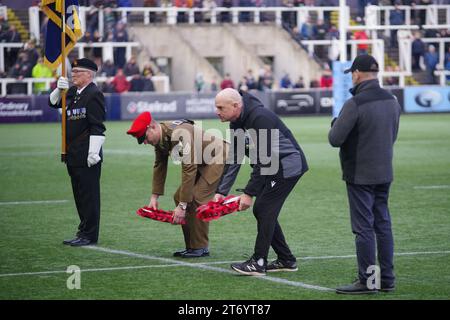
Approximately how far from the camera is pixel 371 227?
895 cm

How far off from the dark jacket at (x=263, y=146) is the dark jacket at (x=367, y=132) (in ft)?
2.90

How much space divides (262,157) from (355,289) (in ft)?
5.03

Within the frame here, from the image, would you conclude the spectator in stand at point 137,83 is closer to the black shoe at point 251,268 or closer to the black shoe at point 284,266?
the black shoe at point 284,266

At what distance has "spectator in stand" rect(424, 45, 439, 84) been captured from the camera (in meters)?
43.3

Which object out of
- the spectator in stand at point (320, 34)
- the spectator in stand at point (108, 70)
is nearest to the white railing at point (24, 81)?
the spectator in stand at point (108, 70)

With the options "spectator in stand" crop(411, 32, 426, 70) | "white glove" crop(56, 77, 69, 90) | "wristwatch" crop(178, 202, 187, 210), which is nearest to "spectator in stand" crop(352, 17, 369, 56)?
"spectator in stand" crop(411, 32, 426, 70)

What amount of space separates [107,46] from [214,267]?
31.3 meters

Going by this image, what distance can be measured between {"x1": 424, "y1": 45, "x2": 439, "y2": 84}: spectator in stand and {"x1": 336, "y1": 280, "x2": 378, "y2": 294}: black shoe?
35.3m

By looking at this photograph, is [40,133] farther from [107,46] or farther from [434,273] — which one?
[434,273]

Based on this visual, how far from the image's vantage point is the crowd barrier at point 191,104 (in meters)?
35.2

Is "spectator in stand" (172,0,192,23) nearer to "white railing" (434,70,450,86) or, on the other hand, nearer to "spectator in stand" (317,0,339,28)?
"spectator in stand" (317,0,339,28)

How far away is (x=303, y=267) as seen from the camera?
10359mm

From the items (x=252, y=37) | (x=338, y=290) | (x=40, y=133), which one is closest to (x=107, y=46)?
(x=252, y=37)

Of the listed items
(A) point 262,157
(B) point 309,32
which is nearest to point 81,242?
(A) point 262,157
